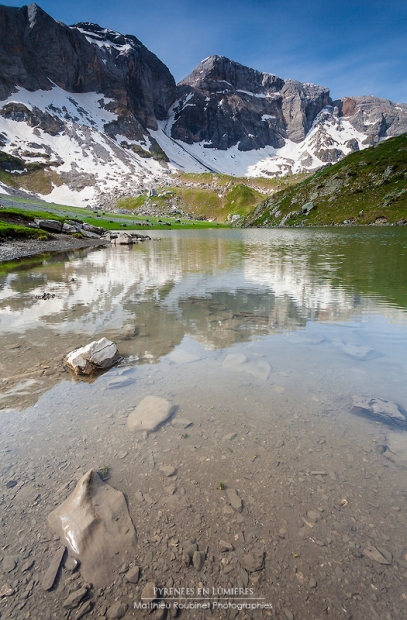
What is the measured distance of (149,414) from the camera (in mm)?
6766

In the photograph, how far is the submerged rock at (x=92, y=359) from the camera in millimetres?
8695

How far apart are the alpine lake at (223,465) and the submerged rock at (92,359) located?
0.30m

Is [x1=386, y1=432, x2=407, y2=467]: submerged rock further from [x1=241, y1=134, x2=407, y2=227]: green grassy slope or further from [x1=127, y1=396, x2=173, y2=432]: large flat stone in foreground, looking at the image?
[x1=241, y1=134, x2=407, y2=227]: green grassy slope

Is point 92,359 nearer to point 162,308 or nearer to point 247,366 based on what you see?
point 247,366

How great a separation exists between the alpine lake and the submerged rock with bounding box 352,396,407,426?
0.20 ft

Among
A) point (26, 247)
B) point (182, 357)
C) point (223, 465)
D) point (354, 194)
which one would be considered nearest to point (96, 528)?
point (223, 465)

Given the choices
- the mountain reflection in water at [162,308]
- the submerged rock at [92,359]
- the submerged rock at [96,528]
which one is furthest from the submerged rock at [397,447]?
the submerged rock at [92,359]

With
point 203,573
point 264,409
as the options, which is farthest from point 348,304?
point 203,573

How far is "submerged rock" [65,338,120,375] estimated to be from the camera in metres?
8.70

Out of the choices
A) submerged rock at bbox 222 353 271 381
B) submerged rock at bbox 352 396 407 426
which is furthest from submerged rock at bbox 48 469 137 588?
submerged rock at bbox 352 396 407 426

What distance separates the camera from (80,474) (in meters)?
5.16

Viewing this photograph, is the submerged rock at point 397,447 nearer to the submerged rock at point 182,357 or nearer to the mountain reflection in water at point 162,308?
the submerged rock at point 182,357

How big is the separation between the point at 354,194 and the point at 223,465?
143 m

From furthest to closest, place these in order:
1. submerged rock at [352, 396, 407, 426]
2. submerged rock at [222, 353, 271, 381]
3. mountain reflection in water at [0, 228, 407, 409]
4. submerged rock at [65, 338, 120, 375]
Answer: mountain reflection in water at [0, 228, 407, 409], submerged rock at [65, 338, 120, 375], submerged rock at [222, 353, 271, 381], submerged rock at [352, 396, 407, 426]
